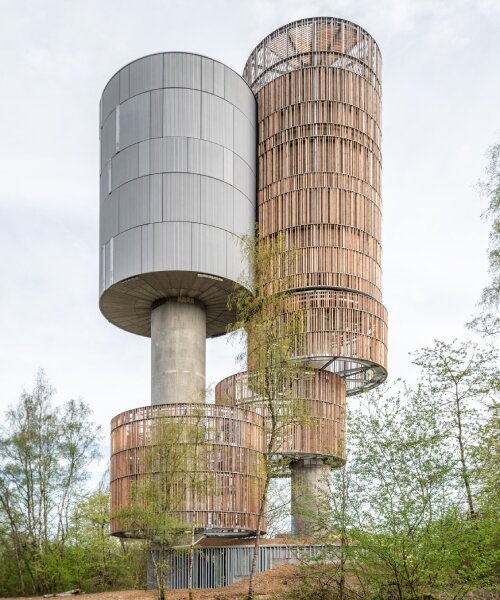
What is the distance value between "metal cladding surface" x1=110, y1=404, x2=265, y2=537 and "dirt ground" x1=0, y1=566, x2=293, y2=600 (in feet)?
7.21

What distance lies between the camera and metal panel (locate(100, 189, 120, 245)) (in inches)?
1369

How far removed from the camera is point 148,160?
34.1 metres

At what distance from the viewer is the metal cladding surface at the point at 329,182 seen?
114 ft

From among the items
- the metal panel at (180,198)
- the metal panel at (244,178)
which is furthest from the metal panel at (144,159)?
the metal panel at (244,178)

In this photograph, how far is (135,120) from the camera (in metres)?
34.9

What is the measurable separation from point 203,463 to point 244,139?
14813 millimetres

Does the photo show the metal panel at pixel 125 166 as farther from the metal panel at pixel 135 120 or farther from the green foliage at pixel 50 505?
the green foliage at pixel 50 505

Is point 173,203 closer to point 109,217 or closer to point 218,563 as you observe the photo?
point 109,217

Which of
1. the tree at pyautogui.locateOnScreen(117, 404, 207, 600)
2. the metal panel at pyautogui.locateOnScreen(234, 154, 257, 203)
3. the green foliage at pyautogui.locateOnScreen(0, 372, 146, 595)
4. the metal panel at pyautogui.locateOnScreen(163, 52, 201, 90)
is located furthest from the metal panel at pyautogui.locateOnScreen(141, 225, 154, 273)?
the green foliage at pyautogui.locateOnScreen(0, 372, 146, 595)

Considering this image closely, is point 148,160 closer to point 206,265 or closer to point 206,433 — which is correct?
point 206,265

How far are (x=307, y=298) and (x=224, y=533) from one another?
1000 centimetres

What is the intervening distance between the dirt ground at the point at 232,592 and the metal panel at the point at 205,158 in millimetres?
15840

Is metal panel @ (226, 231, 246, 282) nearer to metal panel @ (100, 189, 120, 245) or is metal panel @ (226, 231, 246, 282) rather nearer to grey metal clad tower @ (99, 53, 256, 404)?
grey metal clad tower @ (99, 53, 256, 404)

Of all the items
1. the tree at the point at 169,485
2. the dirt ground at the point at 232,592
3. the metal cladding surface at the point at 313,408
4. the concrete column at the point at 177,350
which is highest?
the concrete column at the point at 177,350
